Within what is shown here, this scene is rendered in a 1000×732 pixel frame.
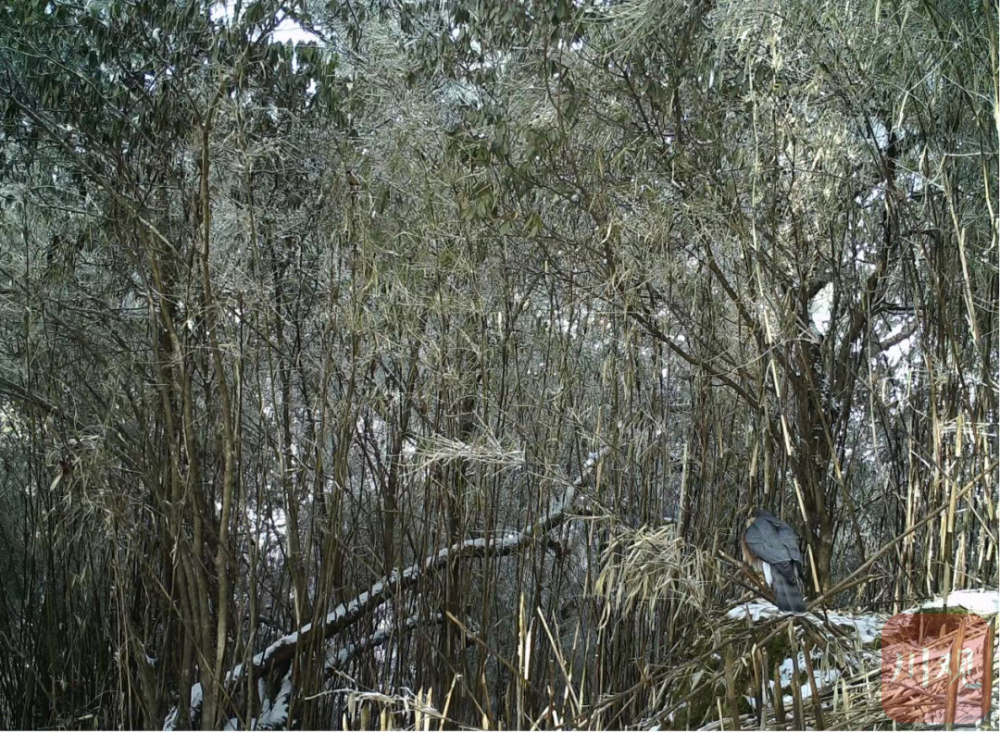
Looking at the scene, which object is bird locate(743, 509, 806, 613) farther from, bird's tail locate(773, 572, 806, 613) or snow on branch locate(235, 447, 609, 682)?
snow on branch locate(235, 447, 609, 682)

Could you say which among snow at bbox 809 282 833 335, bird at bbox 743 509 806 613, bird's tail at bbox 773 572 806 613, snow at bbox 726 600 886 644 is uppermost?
snow at bbox 809 282 833 335

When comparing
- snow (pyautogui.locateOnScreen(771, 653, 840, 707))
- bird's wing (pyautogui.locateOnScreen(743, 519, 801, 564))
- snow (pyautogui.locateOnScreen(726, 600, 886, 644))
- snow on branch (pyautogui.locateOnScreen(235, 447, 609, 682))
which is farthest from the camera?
snow on branch (pyautogui.locateOnScreen(235, 447, 609, 682))

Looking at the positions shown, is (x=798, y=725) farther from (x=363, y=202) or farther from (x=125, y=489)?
(x=125, y=489)

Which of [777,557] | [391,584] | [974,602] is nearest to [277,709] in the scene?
[391,584]

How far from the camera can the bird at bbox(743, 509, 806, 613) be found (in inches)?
103

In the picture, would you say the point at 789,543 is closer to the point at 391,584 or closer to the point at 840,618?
the point at 840,618

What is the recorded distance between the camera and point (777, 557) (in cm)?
270

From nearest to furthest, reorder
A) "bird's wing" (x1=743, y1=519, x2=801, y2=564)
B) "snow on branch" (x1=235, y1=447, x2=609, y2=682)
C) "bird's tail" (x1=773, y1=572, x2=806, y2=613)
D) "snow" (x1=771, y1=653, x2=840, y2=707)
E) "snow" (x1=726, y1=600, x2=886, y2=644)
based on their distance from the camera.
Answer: "bird's tail" (x1=773, y1=572, x2=806, y2=613) < "bird's wing" (x1=743, y1=519, x2=801, y2=564) < "snow" (x1=771, y1=653, x2=840, y2=707) < "snow" (x1=726, y1=600, x2=886, y2=644) < "snow on branch" (x1=235, y1=447, x2=609, y2=682)

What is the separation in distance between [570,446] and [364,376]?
99cm

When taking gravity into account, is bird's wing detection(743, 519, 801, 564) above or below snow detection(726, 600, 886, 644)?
above

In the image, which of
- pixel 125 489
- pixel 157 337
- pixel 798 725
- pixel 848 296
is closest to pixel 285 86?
pixel 157 337

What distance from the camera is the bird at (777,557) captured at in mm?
2615

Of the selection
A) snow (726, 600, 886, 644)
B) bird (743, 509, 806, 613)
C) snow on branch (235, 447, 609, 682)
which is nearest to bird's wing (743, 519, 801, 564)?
bird (743, 509, 806, 613)

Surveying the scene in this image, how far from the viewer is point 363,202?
153 inches
